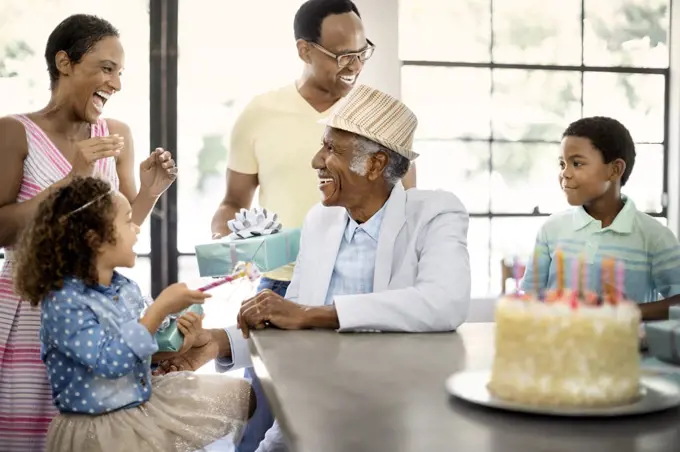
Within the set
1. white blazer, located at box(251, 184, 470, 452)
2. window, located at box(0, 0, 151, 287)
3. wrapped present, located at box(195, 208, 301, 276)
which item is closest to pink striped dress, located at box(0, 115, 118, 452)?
wrapped present, located at box(195, 208, 301, 276)

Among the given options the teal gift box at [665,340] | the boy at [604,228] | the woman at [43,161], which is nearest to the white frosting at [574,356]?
the teal gift box at [665,340]

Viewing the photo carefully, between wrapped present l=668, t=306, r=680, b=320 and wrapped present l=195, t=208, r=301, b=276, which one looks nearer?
wrapped present l=668, t=306, r=680, b=320

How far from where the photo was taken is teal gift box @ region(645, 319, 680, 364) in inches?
55.2

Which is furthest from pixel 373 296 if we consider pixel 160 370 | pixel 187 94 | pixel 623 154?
pixel 187 94

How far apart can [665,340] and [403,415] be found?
565 millimetres

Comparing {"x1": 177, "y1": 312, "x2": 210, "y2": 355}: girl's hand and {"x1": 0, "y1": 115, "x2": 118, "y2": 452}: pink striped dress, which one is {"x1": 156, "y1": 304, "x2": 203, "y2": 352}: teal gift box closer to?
{"x1": 177, "y1": 312, "x2": 210, "y2": 355}: girl's hand

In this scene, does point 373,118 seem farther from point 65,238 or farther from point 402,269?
point 65,238

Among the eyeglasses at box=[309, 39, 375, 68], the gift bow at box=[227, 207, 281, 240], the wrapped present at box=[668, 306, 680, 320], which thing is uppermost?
the eyeglasses at box=[309, 39, 375, 68]

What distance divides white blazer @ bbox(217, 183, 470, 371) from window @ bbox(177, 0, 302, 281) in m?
2.38

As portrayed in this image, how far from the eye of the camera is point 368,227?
2.31 meters

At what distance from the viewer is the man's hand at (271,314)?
1963 mm

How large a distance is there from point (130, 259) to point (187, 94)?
8.84ft

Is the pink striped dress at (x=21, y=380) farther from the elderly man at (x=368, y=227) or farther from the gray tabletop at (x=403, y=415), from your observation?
the gray tabletop at (x=403, y=415)

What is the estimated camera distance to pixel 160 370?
2406 mm
